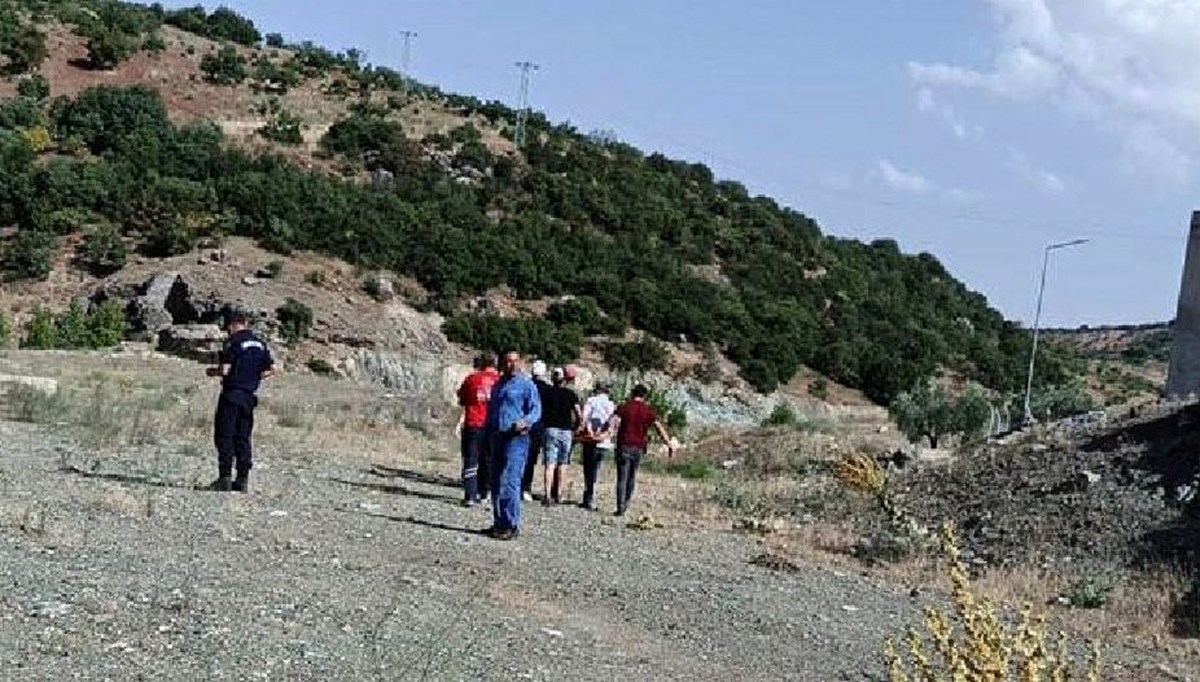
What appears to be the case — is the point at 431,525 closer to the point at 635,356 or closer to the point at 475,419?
the point at 475,419

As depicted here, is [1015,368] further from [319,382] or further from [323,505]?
[323,505]

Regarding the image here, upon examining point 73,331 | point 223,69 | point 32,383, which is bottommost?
point 32,383

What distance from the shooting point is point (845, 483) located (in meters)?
3.47

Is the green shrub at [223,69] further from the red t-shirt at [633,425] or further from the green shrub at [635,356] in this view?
the red t-shirt at [633,425]

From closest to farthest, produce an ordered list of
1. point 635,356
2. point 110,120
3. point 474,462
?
point 474,462 < point 635,356 < point 110,120

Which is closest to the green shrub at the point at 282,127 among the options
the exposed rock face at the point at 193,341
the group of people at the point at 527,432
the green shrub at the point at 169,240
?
the green shrub at the point at 169,240

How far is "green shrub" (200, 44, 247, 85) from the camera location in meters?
64.3

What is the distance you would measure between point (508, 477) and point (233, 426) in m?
2.66

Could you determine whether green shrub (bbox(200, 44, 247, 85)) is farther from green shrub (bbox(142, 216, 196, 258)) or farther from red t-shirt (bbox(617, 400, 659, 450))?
red t-shirt (bbox(617, 400, 659, 450))

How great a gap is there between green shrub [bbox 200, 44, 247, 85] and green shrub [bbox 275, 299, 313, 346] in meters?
22.9

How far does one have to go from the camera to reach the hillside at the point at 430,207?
50156mm

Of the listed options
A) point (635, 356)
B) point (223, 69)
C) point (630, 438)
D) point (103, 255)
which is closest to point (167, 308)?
point (103, 255)

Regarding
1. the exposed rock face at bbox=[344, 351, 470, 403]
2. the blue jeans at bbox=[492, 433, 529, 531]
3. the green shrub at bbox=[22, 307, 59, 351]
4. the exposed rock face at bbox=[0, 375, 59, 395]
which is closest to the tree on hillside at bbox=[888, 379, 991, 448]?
the exposed rock face at bbox=[344, 351, 470, 403]

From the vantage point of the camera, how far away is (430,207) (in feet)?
184
